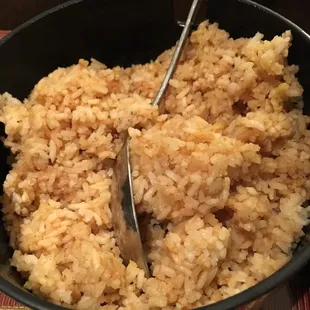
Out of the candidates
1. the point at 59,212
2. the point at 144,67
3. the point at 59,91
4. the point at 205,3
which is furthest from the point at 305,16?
the point at 59,212

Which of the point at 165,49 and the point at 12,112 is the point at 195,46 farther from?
the point at 12,112

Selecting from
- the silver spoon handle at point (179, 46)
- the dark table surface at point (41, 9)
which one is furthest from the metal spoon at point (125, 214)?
the dark table surface at point (41, 9)

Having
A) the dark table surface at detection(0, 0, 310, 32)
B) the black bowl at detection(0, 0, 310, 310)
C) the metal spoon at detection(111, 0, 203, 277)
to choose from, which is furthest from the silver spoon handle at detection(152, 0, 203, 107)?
the dark table surface at detection(0, 0, 310, 32)

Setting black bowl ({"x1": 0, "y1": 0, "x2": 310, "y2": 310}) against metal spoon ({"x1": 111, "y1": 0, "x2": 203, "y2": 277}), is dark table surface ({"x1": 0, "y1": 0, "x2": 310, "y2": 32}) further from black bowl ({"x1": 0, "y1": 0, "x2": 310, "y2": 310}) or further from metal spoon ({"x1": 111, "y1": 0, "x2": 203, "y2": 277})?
metal spoon ({"x1": 111, "y1": 0, "x2": 203, "y2": 277})

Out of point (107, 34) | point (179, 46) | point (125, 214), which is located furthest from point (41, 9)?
point (125, 214)

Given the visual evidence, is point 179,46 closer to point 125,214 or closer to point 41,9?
point 125,214

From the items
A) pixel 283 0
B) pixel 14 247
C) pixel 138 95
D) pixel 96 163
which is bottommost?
pixel 14 247

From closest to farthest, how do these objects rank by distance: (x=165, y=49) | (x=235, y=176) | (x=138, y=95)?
(x=235, y=176)
(x=138, y=95)
(x=165, y=49)

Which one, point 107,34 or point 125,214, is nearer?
point 125,214

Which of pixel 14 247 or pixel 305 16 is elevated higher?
pixel 305 16
